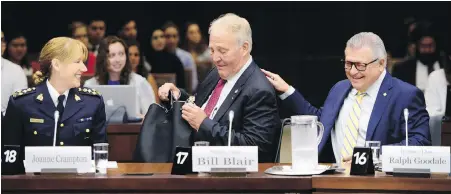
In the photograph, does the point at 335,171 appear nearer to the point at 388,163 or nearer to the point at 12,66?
the point at 388,163

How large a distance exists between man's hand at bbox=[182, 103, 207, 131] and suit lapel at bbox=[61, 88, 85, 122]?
488mm

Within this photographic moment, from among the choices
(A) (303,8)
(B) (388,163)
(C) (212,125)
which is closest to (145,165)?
(C) (212,125)

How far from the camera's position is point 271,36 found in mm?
12398

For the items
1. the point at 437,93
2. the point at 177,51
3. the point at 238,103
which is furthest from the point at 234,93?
the point at 177,51

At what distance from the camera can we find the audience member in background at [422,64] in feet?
29.5

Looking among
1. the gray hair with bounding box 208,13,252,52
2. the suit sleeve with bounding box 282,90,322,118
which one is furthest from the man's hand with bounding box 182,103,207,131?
the suit sleeve with bounding box 282,90,322,118

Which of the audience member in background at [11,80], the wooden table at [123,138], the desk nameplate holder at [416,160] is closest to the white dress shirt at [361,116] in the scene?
the desk nameplate holder at [416,160]

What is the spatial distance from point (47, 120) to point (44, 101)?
0.09 meters

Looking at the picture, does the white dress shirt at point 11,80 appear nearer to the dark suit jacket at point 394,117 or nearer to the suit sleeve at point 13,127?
the suit sleeve at point 13,127

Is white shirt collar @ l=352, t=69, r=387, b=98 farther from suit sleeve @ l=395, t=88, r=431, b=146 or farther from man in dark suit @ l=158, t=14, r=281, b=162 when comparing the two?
man in dark suit @ l=158, t=14, r=281, b=162

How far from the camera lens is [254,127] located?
14.4 ft

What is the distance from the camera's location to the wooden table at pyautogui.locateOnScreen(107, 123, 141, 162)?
259 inches

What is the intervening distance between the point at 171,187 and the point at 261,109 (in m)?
0.78

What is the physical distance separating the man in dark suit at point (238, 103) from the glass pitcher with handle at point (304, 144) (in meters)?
0.41
